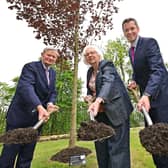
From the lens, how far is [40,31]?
5559 mm

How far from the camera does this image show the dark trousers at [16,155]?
354cm

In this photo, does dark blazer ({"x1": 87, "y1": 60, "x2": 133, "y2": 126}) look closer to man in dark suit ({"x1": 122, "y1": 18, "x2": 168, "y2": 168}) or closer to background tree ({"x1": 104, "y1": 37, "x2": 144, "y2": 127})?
man in dark suit ({"x1": 122, "y1": 18, "x2": 168, "y2": 168})

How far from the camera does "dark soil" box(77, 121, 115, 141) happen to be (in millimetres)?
2580

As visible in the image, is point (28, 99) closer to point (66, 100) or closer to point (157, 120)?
point (157, 120)

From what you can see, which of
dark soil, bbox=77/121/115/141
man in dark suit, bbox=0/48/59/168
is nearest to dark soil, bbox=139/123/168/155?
dark soil, bbox=77/121/115/141

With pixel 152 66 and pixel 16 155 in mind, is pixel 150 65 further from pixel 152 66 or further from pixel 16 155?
pixel 16 155

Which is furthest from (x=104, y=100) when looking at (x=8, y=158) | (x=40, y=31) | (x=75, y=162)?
(x=40, y=31)

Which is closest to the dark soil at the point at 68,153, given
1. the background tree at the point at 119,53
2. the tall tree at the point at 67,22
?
the tall tree at the point at 67,22

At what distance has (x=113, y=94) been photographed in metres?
3.27

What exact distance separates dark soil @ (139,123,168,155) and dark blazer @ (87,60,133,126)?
2.84ft

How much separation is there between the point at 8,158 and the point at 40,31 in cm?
266

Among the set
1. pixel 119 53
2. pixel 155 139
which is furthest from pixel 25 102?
pixel 119 53

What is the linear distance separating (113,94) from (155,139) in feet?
3.59

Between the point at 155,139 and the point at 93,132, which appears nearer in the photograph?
the point at 155,139
